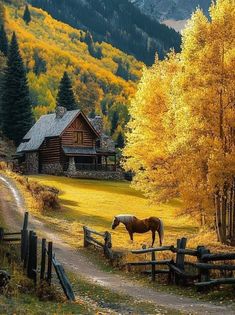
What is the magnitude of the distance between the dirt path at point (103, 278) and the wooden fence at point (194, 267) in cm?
98

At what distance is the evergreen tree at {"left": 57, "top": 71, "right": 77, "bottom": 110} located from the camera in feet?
310

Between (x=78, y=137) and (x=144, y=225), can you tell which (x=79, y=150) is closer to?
(x=78, y=137)

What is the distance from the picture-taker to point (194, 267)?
20.4m

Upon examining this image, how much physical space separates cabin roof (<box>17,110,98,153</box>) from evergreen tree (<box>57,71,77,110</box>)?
15143 millimetres

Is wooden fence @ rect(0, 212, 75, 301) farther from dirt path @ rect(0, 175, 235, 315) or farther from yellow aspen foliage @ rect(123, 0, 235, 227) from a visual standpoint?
yellow aspen foliage @ rect(123, 0, 235, 227)

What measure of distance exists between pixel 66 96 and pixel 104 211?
178 ft

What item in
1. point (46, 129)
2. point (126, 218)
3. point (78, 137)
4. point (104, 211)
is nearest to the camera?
point (126, 218)

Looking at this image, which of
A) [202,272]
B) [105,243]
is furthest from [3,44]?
[202,272]

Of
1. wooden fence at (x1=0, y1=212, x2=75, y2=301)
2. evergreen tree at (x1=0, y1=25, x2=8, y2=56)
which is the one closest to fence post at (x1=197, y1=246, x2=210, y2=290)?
wooden fence at (x1=0, y1=212, x2=75, y2=301)

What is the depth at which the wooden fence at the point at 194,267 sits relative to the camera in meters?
18.1

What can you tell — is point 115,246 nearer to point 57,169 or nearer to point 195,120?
point 195,120

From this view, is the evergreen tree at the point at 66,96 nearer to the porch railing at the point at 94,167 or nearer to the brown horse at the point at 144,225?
the porch railing at the point at 94,167

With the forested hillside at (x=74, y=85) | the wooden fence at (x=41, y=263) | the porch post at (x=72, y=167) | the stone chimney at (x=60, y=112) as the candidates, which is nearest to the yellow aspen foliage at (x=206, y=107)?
the wooden fence at (x=41, y=263)

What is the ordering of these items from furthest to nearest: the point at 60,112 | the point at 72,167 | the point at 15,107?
the point at 15,107 < the point at 60,112 < the point at 72,167
